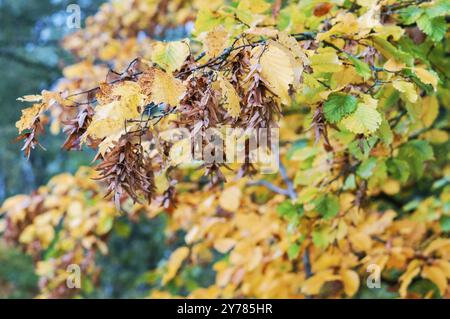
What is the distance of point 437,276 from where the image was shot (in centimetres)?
200

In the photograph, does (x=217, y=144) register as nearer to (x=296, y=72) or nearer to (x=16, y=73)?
(x=296, y=72)

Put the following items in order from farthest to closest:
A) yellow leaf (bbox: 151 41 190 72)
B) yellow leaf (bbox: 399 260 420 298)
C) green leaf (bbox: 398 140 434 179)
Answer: yellow leaf (bbox: 399 260 420 298), green leaf (bbox: 398 140 434 179), yellow leaf (bbox: 151 41 190 72)

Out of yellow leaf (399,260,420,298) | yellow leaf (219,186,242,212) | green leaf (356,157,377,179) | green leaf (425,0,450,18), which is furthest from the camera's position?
yellow leaf (219,186,242,212)

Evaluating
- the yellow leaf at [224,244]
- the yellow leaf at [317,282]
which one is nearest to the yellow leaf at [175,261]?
the yellow leaf at [224,244]

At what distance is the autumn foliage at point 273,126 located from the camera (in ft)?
3.41

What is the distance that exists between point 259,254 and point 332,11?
1.07 metres

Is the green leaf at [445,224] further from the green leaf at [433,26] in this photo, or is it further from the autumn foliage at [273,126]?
the green leaf at [433,26]

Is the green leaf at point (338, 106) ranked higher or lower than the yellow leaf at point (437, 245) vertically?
higher

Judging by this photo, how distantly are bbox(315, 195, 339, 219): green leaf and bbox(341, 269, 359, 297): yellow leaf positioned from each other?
1.26 ft

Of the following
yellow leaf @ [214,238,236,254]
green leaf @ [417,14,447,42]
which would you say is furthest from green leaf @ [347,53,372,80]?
yellow leaf @ [214,238,236,254]

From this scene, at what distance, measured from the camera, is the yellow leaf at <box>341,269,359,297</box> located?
2039 millimetres

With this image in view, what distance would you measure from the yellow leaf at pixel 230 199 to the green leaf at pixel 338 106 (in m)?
1.20

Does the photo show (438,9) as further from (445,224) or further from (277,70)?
(445,224)

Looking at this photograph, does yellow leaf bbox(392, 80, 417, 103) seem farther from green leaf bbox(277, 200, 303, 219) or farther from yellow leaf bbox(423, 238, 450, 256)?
yellow leaf bbox(423, 238, 450, 256)
